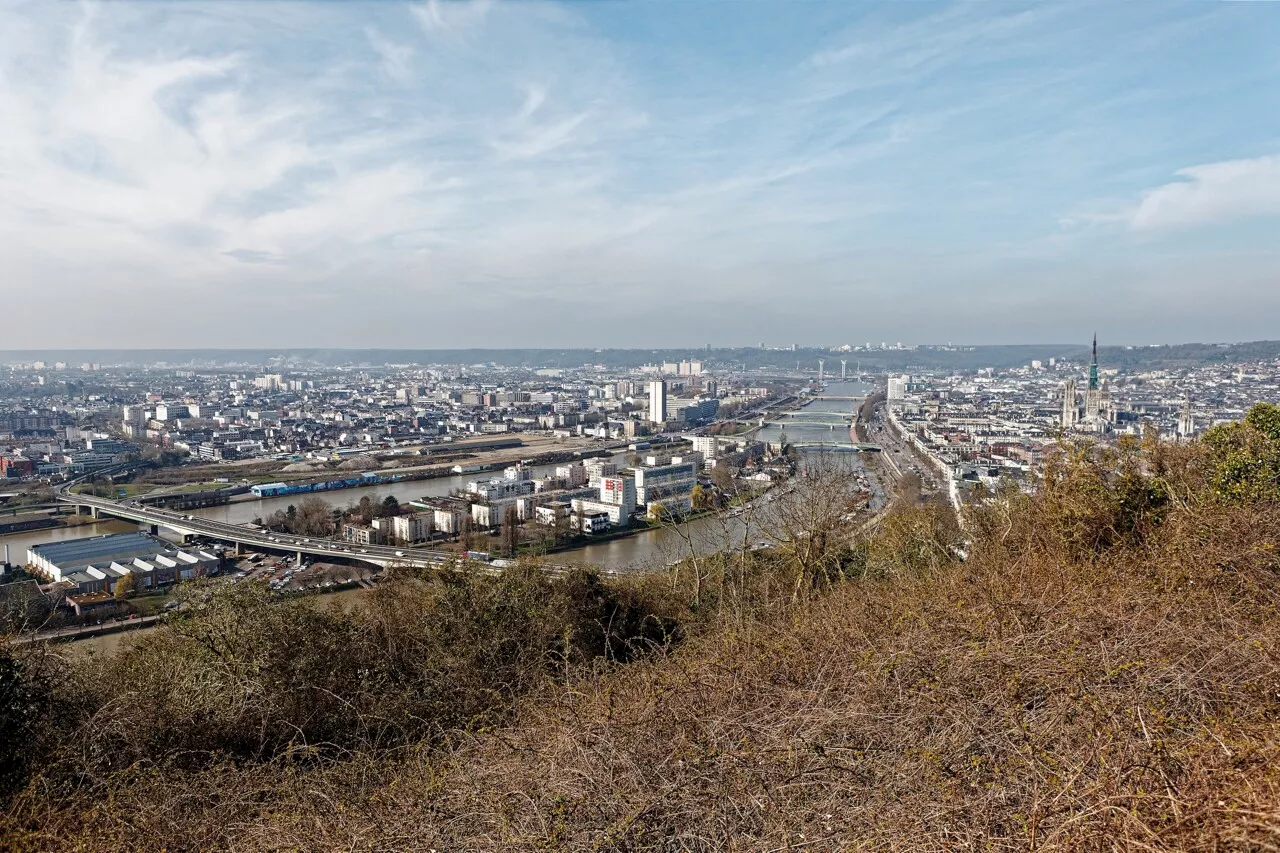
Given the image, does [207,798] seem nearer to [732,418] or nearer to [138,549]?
[138,549]

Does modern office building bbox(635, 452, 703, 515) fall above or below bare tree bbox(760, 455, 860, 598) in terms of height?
below

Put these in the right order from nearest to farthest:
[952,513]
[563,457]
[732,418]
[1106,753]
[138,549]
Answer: [1106,753]
[952,513]
[138,549]
[563,457]
[732,418]

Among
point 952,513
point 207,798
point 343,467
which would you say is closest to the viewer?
point 207,798

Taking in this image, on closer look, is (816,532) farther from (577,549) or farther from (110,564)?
(110,564)

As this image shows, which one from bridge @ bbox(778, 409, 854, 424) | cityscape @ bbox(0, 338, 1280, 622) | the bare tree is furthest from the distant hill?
the bare tree

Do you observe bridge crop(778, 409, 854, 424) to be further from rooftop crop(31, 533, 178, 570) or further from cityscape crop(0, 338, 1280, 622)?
rooftop crop(31, 533, 178, 570)

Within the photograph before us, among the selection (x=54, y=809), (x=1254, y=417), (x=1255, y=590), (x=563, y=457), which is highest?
(x=1254, y=417)

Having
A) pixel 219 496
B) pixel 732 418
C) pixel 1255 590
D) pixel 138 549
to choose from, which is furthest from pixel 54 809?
pixel 732 418
